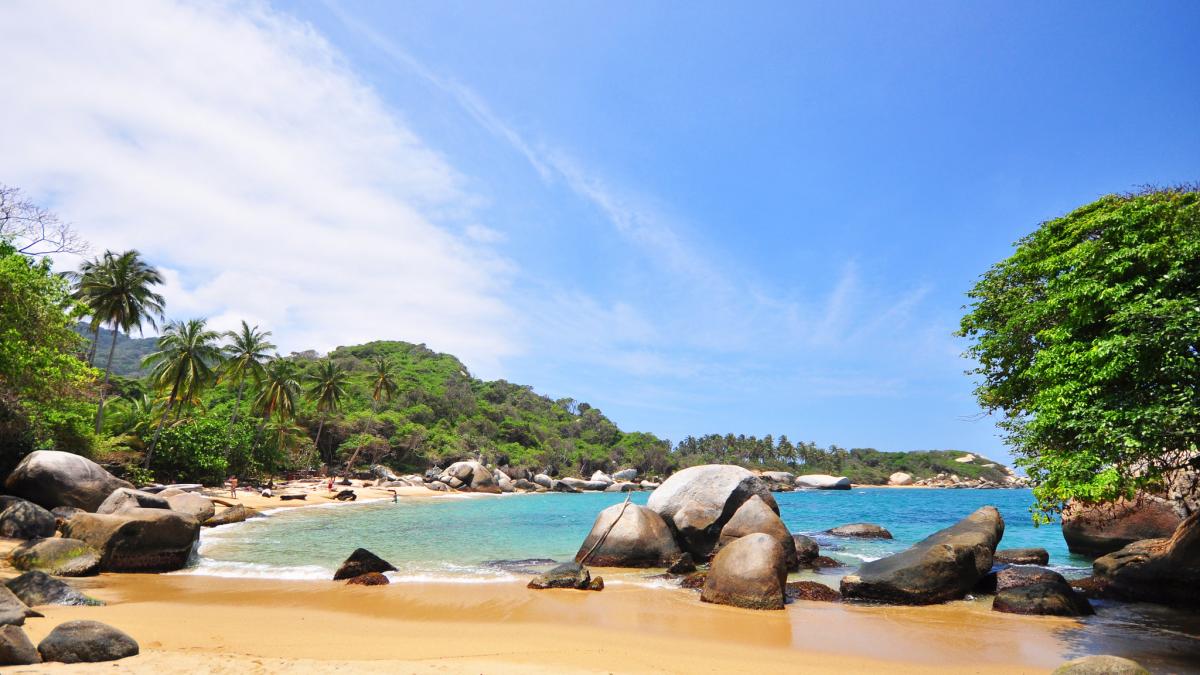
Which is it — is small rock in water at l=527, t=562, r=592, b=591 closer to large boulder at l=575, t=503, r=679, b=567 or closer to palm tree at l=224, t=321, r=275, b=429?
large boulder at l=575, t=503, r=679, b=567

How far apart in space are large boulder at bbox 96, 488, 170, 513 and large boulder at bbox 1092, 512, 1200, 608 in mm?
24390

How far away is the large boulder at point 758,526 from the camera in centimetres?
1578

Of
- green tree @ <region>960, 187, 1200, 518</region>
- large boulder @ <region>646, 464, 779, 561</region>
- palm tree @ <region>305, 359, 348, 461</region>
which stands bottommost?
large boulder @ <region>646, 464, 779, 561</region>

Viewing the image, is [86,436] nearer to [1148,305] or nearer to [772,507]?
[772,507]

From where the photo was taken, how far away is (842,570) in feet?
54.0

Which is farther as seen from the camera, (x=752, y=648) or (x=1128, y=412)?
(x=752, y=648)

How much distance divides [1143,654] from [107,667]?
13.7m

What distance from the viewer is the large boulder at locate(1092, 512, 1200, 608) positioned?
11609 mm

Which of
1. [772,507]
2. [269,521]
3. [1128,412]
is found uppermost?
[1128,412]

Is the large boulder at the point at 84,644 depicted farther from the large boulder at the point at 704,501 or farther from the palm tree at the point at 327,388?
the palm tree at the point at 327,388

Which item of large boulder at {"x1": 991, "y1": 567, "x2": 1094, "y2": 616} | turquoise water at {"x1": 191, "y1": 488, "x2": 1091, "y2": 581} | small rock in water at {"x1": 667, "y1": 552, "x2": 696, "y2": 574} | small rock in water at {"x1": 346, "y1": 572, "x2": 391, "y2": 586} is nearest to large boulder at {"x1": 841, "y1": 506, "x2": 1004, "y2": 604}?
large boulder at {"x1": 991, "y1": 567, "x2": 1094, "y2": 616}

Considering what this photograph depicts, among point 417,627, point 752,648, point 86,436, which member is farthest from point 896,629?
point 86,436

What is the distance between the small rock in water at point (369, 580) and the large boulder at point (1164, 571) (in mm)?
16207

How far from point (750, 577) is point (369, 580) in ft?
27.7
